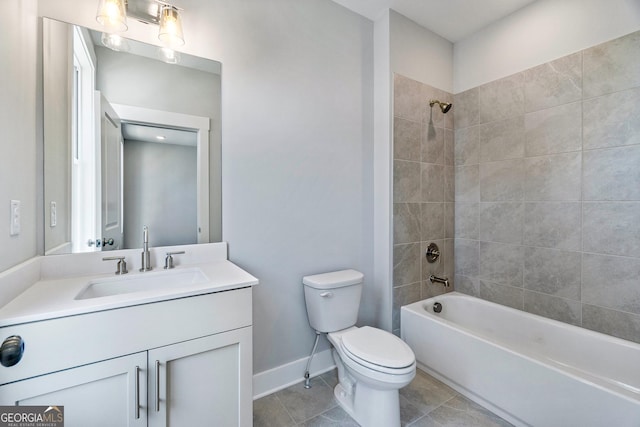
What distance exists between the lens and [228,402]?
1167mm

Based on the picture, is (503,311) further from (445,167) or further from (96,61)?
(96,61)

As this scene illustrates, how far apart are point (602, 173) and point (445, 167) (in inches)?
38.5

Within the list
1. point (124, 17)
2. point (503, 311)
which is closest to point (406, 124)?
point (503, 311)

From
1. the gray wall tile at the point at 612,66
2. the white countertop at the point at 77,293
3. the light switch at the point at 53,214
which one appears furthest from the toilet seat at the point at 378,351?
the gray wall tile at the point at 612,66

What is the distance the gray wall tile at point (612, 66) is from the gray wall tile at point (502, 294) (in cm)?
141

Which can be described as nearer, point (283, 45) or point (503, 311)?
point (283, 45)

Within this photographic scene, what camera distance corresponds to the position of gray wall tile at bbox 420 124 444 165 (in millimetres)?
2266

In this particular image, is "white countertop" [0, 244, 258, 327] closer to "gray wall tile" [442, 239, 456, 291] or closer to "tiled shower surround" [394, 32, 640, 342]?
"tiled shower surround" [394, 32, 640, 342]

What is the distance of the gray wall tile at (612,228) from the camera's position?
1.58 m

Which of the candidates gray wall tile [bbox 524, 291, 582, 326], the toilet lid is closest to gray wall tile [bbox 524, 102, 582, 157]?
gray wall tile [bbox 524, 291, 582, 326]

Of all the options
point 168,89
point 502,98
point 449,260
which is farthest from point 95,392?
point 502,98

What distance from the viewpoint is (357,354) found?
55.6 inches

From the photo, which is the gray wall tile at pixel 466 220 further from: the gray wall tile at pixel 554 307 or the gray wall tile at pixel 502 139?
the gray wall tile at pixel 554 307

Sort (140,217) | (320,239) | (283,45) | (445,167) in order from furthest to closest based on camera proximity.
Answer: (445,167) < (320,239) < (283,45) < (140,217)
